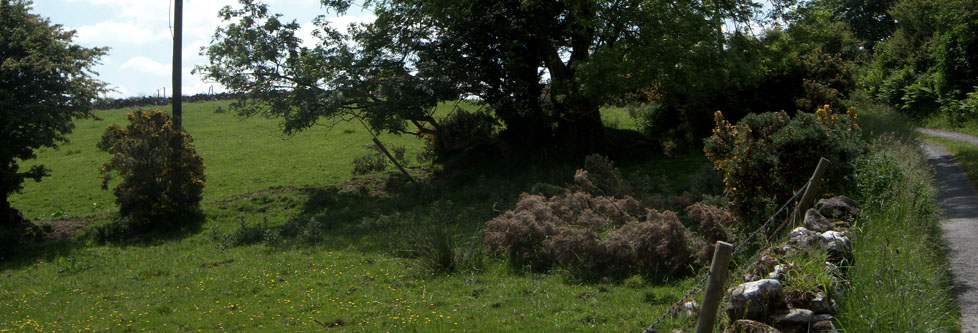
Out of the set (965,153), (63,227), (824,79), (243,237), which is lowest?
(63,227)

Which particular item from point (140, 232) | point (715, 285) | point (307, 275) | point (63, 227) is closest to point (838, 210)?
point (715, 285)

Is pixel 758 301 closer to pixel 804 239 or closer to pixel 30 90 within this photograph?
pixel 804 239

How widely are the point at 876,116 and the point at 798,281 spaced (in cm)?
1698

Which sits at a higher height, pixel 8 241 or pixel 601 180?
pixel 601 180

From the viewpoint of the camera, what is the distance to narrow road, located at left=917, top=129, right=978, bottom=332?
6.62m

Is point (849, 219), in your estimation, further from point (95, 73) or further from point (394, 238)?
point (95, 73)

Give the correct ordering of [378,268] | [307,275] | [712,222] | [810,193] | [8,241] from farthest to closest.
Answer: [8,241] → [378,268] → [307,275] → [712,222] → [810,193]

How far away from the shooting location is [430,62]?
2020cm

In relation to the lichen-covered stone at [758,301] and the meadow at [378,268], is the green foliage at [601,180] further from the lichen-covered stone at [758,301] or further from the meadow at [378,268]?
the lichen-covered stone at [758,301]

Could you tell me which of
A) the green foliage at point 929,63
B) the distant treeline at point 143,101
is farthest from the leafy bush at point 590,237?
the distant treeline at point 143,101

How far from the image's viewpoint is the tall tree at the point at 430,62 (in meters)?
19.5

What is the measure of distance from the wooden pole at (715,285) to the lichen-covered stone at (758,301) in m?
0.80

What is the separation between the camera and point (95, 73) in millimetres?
18719

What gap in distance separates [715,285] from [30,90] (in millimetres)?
18144
